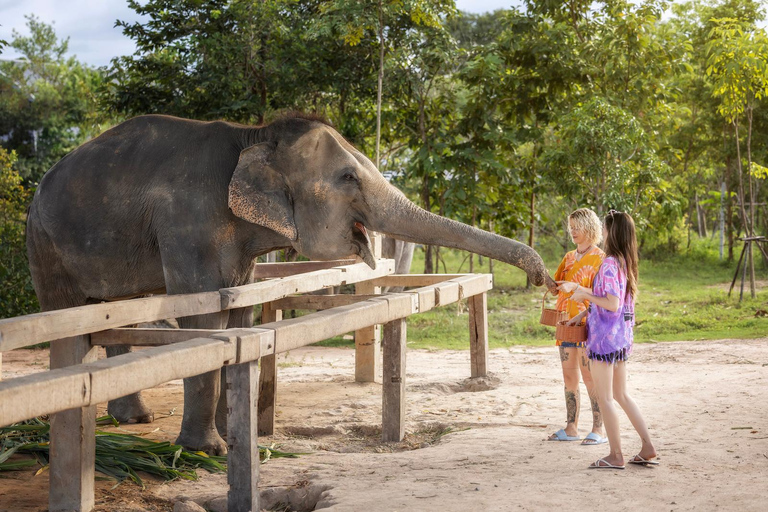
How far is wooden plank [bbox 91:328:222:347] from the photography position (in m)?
3.99

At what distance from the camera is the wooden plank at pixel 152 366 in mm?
2827

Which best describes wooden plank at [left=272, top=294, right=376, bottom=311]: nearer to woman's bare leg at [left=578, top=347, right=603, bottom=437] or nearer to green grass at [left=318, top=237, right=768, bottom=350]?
woman's bare leg at [left=578, top=347, right=603, bottom=437]

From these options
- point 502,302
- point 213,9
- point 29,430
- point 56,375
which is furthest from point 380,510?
point 502,302

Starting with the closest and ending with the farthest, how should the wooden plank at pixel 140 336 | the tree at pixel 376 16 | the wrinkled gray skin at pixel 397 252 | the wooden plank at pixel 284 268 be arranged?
1. the wooden plank at pixel 140 336
2. the wooden plank at pixel 284 268
3. the tree at pixel 376 16
4. the wrinkled gray skin at pixel 397 252

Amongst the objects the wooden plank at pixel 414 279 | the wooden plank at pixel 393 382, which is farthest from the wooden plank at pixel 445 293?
the wooden plank at pixel 414 279

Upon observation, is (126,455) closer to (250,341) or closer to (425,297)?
(250,341)

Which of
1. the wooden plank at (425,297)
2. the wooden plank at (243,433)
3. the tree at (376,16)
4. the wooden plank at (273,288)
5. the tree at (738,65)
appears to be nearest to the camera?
the wooden plank at (243,433)

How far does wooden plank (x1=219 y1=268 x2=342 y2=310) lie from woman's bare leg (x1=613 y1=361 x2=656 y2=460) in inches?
77.9

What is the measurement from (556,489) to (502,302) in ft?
30.9

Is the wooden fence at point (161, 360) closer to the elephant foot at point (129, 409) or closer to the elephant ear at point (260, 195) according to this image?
the elephant ear at point (260, 195)

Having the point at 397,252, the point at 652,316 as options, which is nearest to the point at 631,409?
the point at 397,252

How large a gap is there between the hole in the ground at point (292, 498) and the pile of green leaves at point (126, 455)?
55 centimetres

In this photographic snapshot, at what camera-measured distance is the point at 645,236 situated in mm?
18328

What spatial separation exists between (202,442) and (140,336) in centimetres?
112
